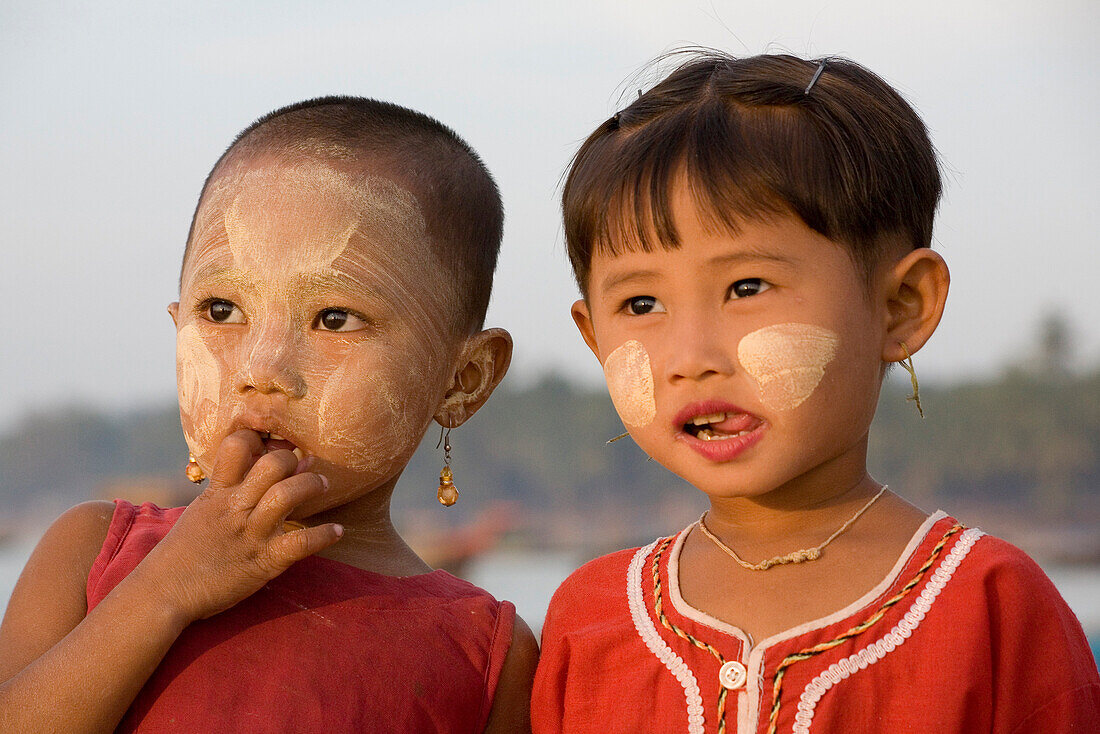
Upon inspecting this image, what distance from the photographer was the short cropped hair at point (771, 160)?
2109 mm

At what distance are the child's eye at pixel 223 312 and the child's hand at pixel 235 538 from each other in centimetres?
28

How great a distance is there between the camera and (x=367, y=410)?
234 cm

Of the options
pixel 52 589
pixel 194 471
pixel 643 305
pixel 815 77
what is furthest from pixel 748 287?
pixel 52 589

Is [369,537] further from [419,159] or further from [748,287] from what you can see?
[748,287]

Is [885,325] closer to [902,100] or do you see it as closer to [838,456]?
[838,456]

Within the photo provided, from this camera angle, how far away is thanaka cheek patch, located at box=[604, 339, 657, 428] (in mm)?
2174

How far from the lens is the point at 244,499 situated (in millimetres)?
2199

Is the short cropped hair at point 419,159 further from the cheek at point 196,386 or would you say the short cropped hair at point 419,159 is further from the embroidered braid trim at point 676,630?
the embroidered braid trim at point 676,630

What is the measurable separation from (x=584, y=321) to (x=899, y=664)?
1.01 m

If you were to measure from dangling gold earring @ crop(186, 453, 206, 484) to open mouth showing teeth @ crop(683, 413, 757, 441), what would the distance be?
1080 millimetres

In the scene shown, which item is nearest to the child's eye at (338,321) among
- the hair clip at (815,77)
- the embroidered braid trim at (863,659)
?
the hair clip at (815,77)

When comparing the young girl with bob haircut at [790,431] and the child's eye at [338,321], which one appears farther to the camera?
the child's eye at [338,321]

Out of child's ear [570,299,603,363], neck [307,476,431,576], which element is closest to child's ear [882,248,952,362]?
child's ear [570,299,603,363]

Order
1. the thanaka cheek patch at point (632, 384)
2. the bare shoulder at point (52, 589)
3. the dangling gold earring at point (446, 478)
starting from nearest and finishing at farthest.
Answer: the thanaka cheek patch at point (632, 384), the bare shoulder at point (52, 589), the dangling gold earring at point (446, 478)
